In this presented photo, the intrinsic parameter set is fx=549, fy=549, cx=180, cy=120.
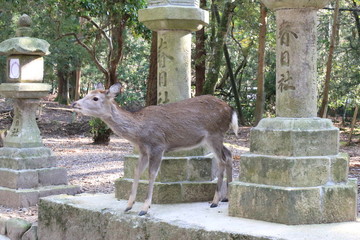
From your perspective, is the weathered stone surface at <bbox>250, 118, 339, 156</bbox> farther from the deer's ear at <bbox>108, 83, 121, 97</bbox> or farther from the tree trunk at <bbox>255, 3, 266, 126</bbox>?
the tree trunk at <bbox>255, 3, 266, 126</bbox>

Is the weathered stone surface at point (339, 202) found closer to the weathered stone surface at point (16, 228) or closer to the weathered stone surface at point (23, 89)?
the weathered stone surface at point (16, 228)

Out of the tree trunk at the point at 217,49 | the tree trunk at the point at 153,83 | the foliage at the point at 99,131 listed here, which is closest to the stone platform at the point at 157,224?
the tree trunk at the point at 153,83

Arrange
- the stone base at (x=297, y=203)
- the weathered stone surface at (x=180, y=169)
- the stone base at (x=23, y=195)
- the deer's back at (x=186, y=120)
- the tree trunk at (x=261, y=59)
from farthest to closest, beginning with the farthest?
the tree trunk at (x=261, y=59) → the stone base at (x=23, y=195) → the weathered stone surface at (x=180, y=169) → the deer's back at (x=186, y=120) → the stone base at (x=297, y=203)

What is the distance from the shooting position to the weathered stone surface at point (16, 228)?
6941mm

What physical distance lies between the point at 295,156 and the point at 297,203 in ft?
1.53

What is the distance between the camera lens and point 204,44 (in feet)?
62.8

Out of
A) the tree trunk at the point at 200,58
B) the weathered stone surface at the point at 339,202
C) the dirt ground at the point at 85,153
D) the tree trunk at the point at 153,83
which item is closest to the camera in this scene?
the weathered stone surface at the point at 339,202

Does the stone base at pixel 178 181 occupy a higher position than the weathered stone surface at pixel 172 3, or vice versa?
the weathered stone surface at pixel 172 3

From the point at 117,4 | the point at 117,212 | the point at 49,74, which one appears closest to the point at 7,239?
the point at 117,212

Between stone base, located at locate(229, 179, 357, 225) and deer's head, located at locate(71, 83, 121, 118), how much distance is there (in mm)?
1633

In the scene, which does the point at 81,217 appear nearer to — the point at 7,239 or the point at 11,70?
the point at 7,239

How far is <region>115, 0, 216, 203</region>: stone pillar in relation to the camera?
21.4 feet

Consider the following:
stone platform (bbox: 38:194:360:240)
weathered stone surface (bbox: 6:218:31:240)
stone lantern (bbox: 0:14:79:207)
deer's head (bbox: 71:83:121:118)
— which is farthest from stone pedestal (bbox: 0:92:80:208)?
deer's head (bbox: 71:83:121:118)

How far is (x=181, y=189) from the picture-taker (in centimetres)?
649
